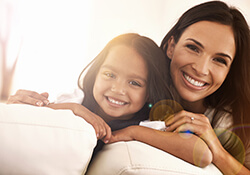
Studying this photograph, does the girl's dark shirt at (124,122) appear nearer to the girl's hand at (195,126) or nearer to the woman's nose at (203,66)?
the girl's hand at (195,126)

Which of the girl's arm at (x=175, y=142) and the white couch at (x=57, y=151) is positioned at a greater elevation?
the white couch at (x=57, y=151)

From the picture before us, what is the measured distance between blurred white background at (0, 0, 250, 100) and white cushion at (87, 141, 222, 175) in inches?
106

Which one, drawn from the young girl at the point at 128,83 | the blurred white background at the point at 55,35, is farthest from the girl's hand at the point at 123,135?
the blurred white background at the point at 55,35

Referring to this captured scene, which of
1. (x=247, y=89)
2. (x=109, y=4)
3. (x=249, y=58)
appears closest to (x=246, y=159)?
(x=247, y=89)

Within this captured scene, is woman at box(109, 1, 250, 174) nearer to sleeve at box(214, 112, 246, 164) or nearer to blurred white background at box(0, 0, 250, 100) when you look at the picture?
sleeve at box(214, 112, 246, 164)

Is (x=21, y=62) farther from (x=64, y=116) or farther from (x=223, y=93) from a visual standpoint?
(x=64, y=116)

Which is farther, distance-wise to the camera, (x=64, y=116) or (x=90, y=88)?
(x=90, y=88)

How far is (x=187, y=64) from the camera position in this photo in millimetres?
1242

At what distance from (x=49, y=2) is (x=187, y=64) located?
257 centimetres

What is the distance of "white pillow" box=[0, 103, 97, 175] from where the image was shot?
1.77 feet

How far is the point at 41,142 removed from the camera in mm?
554

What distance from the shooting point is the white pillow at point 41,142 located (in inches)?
21.2

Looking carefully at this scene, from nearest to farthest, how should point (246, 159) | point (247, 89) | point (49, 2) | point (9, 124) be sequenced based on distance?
1. point (9, 124)
2. point (246, 159)
3. point (247, 89)
4. point (49, 2)

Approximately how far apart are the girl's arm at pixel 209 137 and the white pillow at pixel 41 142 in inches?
16.3
